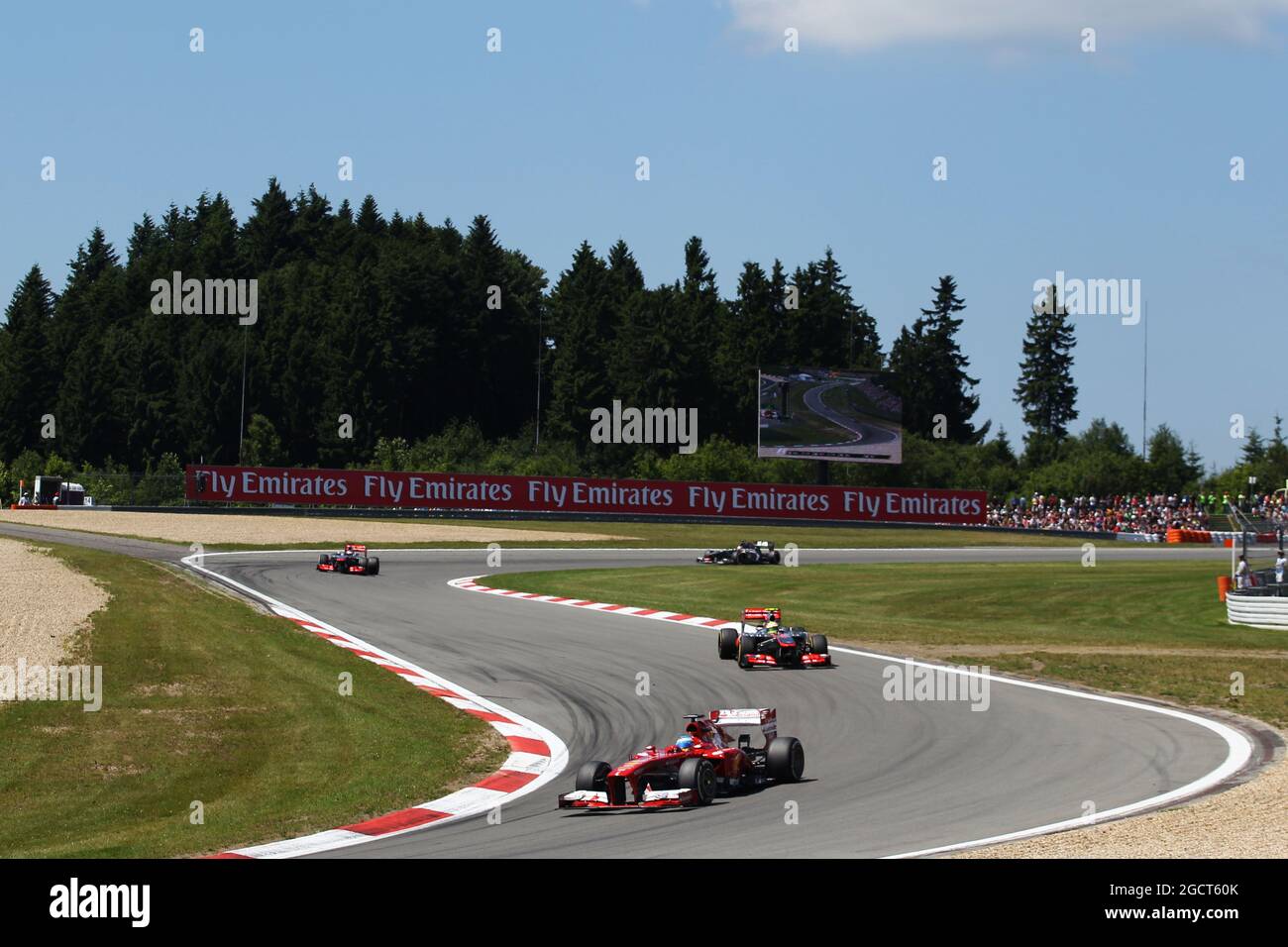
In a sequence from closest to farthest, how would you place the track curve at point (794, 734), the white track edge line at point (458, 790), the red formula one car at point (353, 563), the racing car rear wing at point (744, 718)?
the track curve at point (794, 734), the white track edge line at point (458, 790), the racing car rear wing at point (744, 718), the red formula one car at point (353, 563)

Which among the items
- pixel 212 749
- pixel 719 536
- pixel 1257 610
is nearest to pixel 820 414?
pixel 719 536

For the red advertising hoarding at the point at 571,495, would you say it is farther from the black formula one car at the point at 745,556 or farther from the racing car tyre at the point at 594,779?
the racing car tyre at the point at 594,779

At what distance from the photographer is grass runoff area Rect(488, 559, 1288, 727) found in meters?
23.0

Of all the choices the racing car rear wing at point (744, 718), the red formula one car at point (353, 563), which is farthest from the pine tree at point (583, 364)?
the racing car rear wing at point (744, 718)

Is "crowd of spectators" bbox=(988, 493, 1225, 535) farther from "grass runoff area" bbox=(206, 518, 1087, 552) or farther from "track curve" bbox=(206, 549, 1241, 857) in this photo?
"track curve" bbox=(206, 549, 1241, 857)

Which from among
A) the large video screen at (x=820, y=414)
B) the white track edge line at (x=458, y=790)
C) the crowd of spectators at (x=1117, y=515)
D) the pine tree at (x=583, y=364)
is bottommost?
the white track edge line at (x=458, y=790)

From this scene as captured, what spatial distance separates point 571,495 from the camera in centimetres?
7019

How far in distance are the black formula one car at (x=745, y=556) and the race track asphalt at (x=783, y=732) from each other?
16.5m

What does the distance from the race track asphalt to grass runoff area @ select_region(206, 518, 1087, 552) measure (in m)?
25.4

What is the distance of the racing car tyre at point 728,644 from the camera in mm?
24266
